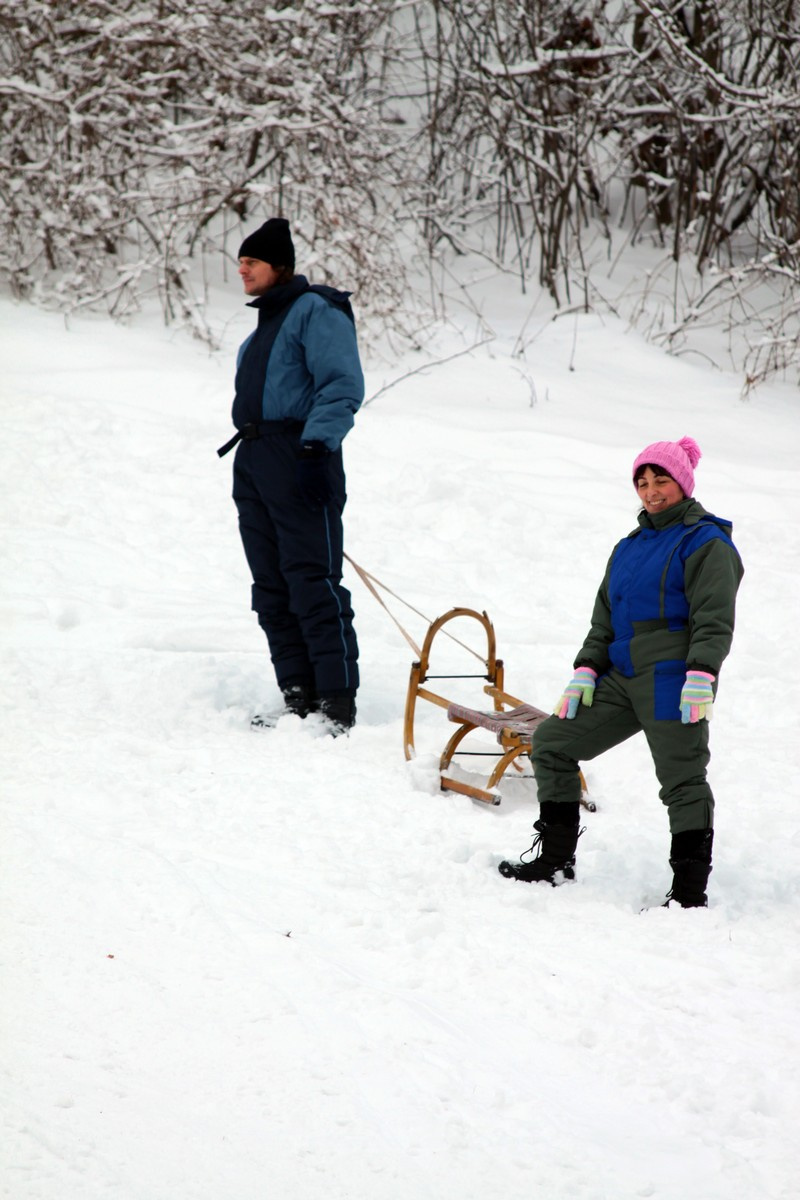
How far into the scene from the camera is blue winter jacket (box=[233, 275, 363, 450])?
14.3 feet

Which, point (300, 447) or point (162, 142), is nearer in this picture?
point (300, 447)

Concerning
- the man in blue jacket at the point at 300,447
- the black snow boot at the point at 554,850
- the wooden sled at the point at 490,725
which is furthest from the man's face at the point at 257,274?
the black snow boot at the point at 554,850

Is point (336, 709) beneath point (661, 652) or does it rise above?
beneath

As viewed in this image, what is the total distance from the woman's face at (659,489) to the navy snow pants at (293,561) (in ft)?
5.22

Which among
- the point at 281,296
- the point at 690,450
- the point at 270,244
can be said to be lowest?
the point at 690,450

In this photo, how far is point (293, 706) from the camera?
4691 millimetres

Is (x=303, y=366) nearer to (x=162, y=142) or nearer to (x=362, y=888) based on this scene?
(x=362, y=888)

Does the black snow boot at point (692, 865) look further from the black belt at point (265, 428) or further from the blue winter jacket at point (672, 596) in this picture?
the black belt at point (265, 428)

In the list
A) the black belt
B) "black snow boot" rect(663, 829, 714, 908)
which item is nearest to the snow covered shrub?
the black belt

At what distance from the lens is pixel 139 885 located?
3193mm

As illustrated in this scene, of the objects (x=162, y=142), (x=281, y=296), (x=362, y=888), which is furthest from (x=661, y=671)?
(x=162, y=142)

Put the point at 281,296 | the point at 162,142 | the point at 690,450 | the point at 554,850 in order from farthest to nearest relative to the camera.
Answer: the point at 162,142, the point at 281,296, the point at 554,850, the point at 690,450

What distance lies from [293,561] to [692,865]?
2.10m

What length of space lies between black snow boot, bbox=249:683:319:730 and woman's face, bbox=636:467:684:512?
193 centimetres
